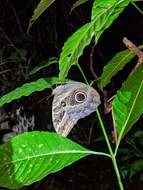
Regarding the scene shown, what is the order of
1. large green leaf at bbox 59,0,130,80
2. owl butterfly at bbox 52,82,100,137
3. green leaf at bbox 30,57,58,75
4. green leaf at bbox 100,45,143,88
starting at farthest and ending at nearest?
green leaf at bbox 30,57,58,75 < green leaf at bbox 100,45,143,88 < owl butterfly at bbox 52,82,100,137 < large green leaf at bbox 59,0,130,80

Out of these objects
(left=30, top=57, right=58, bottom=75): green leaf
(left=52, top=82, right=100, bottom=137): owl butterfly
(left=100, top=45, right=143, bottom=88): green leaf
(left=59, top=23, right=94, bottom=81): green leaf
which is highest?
(left=59, top=23, right=94, bottom=81): green leaf

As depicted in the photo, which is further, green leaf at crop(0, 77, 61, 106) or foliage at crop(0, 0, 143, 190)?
green leaf at crop(0, 77, 61, 106)

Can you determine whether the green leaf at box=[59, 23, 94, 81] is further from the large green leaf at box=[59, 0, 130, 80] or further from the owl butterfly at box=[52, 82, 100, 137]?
the owl butterfly at box=[52, 82, 100, 137]

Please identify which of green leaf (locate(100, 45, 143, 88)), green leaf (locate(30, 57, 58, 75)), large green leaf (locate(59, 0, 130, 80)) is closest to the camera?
large green leaf (locate(59, 0, 130, 80))

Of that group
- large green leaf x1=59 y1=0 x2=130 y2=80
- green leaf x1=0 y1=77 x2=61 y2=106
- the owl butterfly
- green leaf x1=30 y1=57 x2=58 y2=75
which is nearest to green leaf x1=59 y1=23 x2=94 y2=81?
large green leaf x1=59 y1=0 x2=130 y2=80

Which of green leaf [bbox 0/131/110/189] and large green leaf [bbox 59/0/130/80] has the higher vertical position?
large green leaf [bbox 59/0/130/80]
